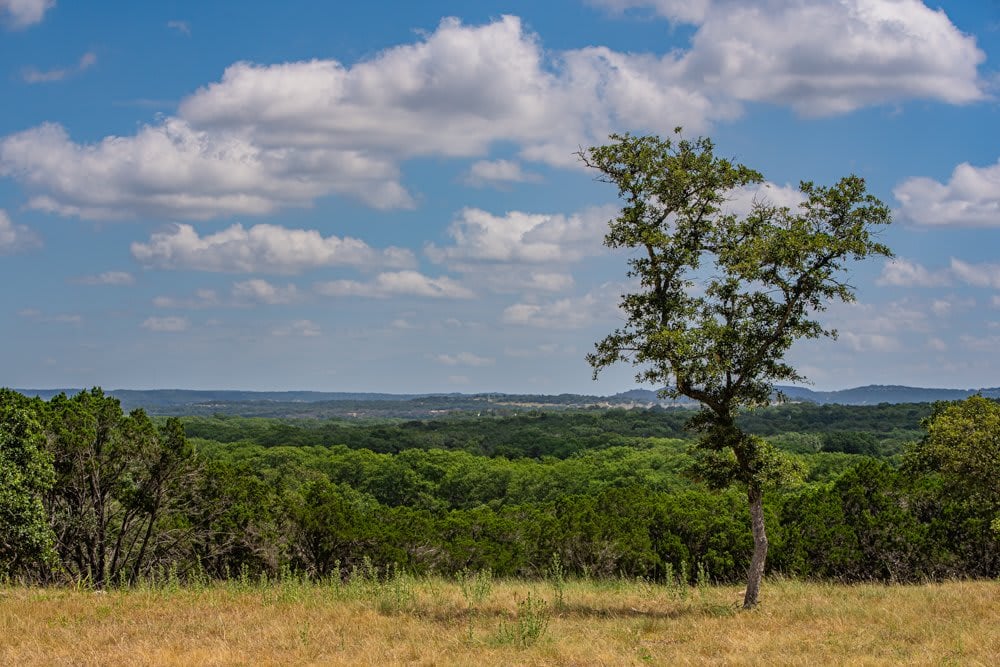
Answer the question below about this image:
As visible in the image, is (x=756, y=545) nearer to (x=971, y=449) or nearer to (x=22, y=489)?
(x=971, y=449)

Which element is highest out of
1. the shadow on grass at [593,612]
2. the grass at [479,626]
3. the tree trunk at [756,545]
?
the tree trunk at [756,545]

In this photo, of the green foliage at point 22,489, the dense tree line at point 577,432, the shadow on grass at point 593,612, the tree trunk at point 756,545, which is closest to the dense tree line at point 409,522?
the green foliage at point 22,489

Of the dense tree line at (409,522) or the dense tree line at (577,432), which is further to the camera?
the dense tree line at (577,432)

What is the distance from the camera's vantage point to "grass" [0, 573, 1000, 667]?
1102 centimetres

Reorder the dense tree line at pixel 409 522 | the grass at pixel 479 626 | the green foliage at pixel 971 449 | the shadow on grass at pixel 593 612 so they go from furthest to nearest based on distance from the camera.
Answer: the dense tree line at pixel 409 522 → the green foliage at pixel 971 449 → the shadow on grass at pixel 593 612 → the grass at pixel 479 626

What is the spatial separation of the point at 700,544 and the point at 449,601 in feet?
38.5

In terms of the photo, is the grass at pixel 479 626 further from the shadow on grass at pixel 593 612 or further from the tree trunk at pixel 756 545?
the tree trunk at pixel 756 545

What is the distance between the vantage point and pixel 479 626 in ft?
43.6

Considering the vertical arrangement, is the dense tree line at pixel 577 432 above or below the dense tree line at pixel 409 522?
below

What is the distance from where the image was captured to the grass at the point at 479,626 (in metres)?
11.0

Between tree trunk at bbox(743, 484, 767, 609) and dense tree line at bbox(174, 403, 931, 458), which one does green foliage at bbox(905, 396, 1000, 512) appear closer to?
tree trunk at bbox(743, 484, 767, 609)

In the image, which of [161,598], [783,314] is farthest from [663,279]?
[161,598]

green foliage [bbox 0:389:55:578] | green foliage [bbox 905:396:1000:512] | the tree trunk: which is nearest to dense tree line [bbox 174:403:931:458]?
green foliage [bbox 905:396:1000:512]

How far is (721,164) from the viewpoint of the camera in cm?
1466
